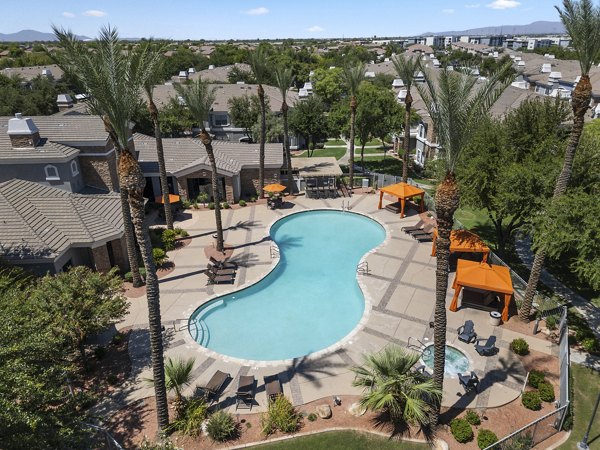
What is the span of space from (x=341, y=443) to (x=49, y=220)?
2104cm

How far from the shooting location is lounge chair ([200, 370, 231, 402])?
1628 centimetres

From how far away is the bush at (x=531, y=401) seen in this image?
1556cm

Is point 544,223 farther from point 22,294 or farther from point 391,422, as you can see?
point 22,294

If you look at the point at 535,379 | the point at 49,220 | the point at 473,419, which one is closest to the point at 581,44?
the point at 535,379

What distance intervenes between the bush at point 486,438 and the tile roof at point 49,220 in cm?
2199

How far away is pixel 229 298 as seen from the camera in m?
24.1

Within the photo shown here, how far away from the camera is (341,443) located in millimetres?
14359

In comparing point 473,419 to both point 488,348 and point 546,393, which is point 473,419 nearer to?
point 546,393

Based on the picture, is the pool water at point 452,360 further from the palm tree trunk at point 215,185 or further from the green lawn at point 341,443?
the palm tree trunk at point 215,185

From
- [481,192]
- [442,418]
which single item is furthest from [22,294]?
[481,192]

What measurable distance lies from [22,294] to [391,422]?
581 inches

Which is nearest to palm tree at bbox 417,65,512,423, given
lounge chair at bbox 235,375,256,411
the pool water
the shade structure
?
the pool water

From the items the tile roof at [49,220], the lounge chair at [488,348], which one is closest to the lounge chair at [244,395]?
the lounge chair at [488,348]

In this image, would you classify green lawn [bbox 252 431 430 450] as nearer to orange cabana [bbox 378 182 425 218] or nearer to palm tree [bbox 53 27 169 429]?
palm tree [bbox 53 27 169 429]
